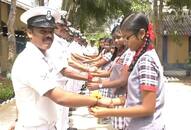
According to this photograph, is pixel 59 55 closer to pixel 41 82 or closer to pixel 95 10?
pixel 41 82

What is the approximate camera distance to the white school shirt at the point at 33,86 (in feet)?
11.0

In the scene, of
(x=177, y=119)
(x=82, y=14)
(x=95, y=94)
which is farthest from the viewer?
(x=82, y=14)

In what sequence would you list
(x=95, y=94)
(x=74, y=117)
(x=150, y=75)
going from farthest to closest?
(x=74, y=117)
(x=95, y=94)
(x=150, y=75)

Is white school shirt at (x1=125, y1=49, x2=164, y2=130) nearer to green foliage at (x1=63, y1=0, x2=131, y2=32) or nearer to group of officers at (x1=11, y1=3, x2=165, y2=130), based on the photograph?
group of officers at (x1=11, y1=3, x2=165, y2=130)

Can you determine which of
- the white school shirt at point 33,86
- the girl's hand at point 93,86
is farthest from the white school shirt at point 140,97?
the girl's hand at point 93,86

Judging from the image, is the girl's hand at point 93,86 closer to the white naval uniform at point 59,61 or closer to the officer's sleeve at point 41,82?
the white naval uniform at point 59,61

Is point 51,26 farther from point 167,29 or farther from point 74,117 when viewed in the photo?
point 167,29

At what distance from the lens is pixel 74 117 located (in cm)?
1125

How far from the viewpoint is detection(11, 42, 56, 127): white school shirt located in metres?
3.36

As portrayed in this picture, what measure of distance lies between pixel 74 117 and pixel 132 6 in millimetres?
23410

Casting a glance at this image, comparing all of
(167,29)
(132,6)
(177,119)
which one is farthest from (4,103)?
(132,6)

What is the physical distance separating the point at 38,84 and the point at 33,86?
2.0 inches

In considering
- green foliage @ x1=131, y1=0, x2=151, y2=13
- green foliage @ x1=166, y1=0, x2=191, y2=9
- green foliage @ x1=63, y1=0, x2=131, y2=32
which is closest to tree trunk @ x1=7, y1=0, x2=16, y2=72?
green foliage @ x1=166, y1=0, x2=191, y2=9

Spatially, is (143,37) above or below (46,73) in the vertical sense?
above
